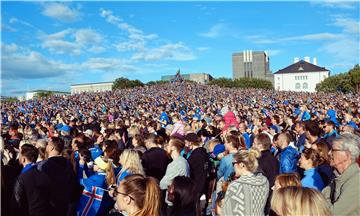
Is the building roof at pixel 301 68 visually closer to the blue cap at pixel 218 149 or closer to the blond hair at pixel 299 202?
the blue cap at pixel 218 149

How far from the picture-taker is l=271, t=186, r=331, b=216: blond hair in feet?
9.04

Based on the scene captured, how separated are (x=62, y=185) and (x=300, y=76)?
117 m

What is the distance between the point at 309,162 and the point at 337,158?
1.46 meters

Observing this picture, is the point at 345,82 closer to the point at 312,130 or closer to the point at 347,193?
the point at 312,130

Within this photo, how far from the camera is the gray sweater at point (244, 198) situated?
371cm

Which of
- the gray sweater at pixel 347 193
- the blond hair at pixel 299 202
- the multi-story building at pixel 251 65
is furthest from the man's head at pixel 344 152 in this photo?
the multi-story building at pixel 251 65

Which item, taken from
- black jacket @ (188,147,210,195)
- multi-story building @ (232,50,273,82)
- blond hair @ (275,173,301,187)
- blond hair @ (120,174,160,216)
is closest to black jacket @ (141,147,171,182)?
black jacket @ (188,147,210,195)

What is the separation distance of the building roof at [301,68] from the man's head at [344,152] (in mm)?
116759

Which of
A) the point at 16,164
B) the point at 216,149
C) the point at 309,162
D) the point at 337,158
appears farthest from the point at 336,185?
the point at 16,164

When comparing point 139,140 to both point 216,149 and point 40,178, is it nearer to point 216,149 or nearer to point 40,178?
point 216,149

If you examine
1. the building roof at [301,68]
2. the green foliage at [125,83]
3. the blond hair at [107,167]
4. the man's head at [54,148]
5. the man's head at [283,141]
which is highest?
the building roof at [301,68]

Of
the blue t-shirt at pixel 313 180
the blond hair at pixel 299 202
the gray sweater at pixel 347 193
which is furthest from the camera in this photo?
the blue t-shirt at pixel 313 180

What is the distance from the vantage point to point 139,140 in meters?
7.96

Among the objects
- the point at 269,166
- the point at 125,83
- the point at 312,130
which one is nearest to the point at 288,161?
the point at 269,166
